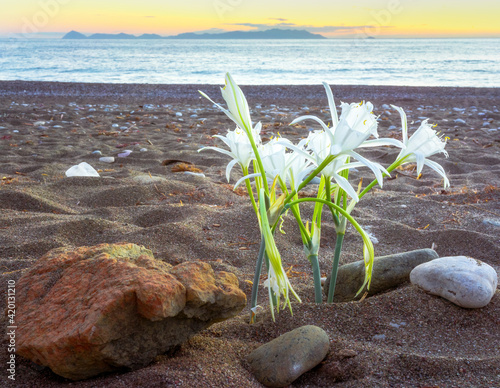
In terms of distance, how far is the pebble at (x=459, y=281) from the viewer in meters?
1.72

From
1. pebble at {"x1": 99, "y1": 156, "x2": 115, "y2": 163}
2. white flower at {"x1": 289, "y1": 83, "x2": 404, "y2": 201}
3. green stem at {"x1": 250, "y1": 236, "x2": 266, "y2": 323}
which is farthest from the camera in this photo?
pebble at {"x1": 99, "y1": 156, "x2": 115, "y2": 163}

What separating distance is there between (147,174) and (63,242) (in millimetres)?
1780

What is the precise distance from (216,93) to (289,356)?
10776mm

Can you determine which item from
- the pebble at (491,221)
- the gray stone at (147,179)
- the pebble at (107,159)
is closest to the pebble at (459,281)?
the pebble at (491,221)

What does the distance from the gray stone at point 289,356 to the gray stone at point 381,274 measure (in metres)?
0.52

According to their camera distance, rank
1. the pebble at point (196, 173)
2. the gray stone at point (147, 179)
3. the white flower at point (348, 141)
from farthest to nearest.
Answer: the pebble at point (196, 173)
the gray stone at point (147, 179)
the white flower at point (348, 141)

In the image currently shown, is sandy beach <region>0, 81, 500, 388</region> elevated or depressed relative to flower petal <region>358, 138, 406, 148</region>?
depressed

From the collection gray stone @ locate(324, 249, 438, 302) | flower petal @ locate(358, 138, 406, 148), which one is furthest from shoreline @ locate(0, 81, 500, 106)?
flower petal @ locate(358, 138, 406, 148)

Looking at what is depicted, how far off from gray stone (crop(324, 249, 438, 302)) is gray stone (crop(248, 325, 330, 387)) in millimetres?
525

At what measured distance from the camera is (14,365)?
1.41 meters

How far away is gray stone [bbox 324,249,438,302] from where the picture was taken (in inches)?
77.2

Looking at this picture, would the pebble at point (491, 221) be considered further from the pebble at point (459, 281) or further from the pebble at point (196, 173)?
the pebble at point (196, 173)

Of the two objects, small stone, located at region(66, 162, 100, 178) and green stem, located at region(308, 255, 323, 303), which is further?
small stone, located at region(66, 162, 100, 178)

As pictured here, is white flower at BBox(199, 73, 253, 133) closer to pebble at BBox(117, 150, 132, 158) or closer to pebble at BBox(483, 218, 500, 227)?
pebble at BBox(483, 218, 500, 227)
